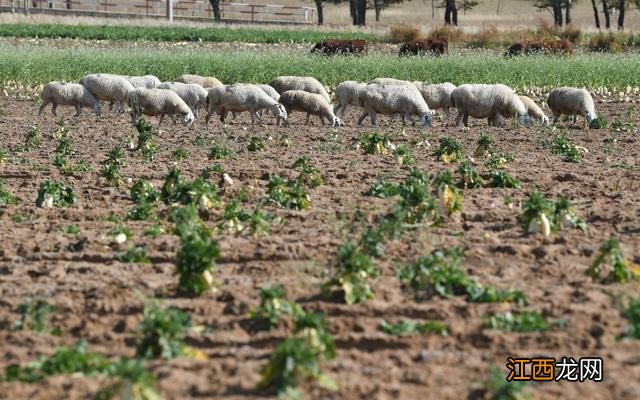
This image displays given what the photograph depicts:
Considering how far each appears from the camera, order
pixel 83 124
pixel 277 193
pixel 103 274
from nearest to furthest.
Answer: pixel 103 274, pixel 277 193, pixel 83 124

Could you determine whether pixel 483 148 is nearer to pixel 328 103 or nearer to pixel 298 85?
pixel 328 103

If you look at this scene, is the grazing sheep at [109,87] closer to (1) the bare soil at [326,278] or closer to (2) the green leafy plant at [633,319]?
(1) the bare soil at [326,278]

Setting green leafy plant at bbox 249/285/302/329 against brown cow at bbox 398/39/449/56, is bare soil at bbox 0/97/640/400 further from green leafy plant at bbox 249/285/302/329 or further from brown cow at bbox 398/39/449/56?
brown cow at bbox 398/39/449/56

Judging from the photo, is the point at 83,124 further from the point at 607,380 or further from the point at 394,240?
the point at 607,380

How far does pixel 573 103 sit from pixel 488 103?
2264 mm

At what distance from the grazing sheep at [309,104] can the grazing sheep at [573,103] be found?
4.91m

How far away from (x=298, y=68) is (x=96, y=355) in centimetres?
2830

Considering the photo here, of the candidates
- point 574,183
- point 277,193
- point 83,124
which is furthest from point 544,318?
point 83,124

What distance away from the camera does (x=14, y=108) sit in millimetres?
27266

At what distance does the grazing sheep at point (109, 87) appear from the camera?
88.5 ft

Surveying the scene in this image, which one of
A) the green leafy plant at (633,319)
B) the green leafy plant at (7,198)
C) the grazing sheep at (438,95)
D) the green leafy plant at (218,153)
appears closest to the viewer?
the green leafy plant at (633,319)

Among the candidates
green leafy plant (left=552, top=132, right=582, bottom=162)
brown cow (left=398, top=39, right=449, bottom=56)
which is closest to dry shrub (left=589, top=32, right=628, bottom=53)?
brown cow (left=398, top=39, right=449, bottom=56)

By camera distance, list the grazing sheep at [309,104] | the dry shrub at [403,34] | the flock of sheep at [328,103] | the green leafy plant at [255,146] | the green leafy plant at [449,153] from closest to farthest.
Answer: the green leafy plant at [449,153] < the green leafy plant at [255,146] < the flock of sheep at [328,103] < the grazing sheep at [309,104] < the dry shrub at [403,34]

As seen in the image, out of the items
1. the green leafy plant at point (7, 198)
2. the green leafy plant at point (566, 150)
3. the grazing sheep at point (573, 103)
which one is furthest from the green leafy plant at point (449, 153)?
the grazing sheep at point (573, 103)
